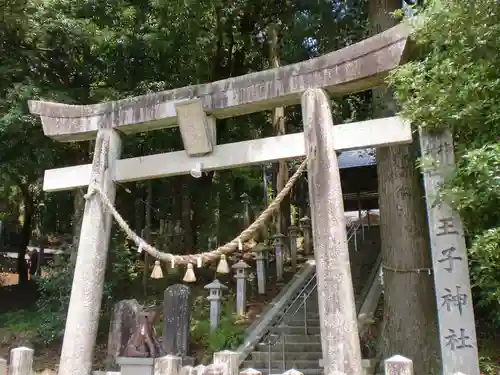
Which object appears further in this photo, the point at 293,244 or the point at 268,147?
the point at 293,244

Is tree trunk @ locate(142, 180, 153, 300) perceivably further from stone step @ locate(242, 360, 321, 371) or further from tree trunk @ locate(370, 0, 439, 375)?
tree trunk @ locate(370, 0, 439, 375)

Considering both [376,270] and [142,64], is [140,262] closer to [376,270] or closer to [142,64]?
[142,64]

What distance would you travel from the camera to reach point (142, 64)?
36.3ft

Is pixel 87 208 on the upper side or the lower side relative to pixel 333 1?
lower

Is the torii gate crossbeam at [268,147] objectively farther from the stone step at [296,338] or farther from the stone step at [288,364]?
the stone step at [296,338]

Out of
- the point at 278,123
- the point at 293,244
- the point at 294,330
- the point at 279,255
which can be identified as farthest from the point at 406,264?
the point at 278,123

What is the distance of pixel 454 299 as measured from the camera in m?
4.72

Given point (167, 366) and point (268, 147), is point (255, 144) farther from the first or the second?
point (167, 366)

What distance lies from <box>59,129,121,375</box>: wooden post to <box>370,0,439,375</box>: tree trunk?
400 cm

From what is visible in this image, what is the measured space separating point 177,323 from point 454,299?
4702 mm

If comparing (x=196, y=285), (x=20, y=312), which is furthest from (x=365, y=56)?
(x=20, y=312)

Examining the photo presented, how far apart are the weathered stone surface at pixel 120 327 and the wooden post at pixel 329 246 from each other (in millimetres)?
4064

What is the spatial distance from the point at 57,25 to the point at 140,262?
6.74 m

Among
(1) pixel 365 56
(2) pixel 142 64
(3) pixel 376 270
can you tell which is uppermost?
(2) pixel 142 64
